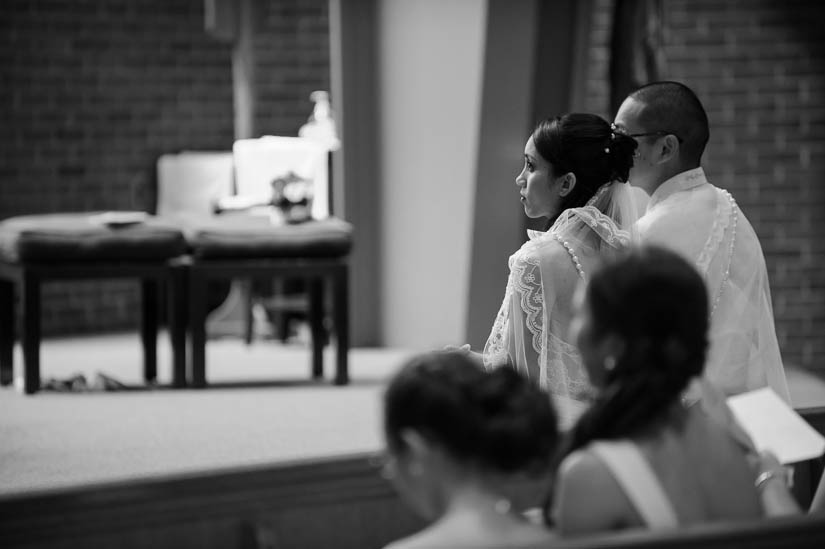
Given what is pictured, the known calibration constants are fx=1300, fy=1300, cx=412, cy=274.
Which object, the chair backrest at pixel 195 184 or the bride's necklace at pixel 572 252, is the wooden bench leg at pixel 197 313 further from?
the bride's necklace at pixel 572 252

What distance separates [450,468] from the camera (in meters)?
1.42

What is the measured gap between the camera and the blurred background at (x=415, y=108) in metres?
5.92

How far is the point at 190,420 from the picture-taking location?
16.0 feet

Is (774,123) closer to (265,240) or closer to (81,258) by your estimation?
(265,240)

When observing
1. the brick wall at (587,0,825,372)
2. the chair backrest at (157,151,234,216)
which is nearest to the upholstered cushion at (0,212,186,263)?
the chair backrest at (157,151,234,216)

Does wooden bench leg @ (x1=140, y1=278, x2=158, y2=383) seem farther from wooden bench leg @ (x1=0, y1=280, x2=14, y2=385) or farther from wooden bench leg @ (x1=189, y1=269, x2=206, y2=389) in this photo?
wooden bench leg @ (x1=0, y1=280, x2=14, y2=385)

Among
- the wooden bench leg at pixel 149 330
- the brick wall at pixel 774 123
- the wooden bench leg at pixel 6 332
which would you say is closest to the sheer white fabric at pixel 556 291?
Result: the wooden bench leg at pixel 149 330

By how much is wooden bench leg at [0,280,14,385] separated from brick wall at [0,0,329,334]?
2.22 meters

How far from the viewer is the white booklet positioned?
1.95 meters

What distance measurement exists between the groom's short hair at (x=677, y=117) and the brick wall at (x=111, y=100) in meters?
4.90

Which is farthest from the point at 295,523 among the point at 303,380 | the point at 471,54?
the point at 471,54

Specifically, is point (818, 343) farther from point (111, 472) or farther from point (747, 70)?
point (111, 472)

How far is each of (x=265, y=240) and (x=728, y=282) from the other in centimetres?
295

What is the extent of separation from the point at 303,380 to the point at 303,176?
110 centimetres
